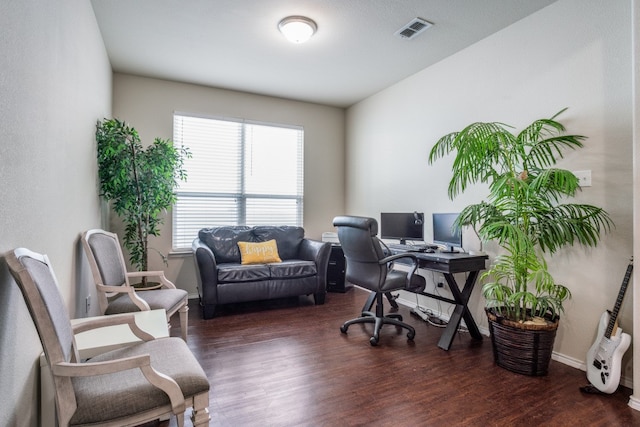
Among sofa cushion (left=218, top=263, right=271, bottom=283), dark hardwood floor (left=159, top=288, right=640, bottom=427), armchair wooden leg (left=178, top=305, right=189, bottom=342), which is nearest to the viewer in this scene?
dark hardwood floor (left=159, top=288, right=640, bottom=427)

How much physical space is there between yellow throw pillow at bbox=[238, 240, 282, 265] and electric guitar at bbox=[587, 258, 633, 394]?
312cm

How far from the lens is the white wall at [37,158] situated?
119 cm

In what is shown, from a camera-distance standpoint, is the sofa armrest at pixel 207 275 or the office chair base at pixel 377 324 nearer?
the office chair base at pixel 377 324

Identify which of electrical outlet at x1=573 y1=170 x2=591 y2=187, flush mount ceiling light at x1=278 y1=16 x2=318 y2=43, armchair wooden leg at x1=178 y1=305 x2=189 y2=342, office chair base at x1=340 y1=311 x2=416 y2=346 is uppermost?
flush mount ceiling light at x1=278 y1=16 x2=318 y2=43

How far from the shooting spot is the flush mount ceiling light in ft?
9.36

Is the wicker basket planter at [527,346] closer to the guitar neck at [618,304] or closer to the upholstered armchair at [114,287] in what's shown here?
the guitar neck at [618,304]

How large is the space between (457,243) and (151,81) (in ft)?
13.5

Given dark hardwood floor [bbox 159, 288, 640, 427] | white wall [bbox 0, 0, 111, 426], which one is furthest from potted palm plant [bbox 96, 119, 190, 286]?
dark hardwood floor [bbox 159, 288, 640, 427]

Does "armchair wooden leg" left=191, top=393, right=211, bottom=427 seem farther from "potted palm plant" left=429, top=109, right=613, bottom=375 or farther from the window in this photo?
the window

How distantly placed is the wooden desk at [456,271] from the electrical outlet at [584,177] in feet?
3.09

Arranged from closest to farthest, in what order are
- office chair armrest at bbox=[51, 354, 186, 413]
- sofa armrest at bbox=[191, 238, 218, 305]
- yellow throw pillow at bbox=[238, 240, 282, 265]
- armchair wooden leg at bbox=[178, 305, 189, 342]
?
office chair armrest at bbox=[51, 354, 186, 413], armchair wooden leg at bbox=[178, 305, 189, 342], sofa armrest at bbox=[191, 238, 218, 305], yellow throw pillow at bbox=[238, 240, 282, 265]

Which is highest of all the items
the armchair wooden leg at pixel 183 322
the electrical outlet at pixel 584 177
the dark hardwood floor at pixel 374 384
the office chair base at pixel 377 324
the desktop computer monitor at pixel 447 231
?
the electrical outlet at pixel 584 177

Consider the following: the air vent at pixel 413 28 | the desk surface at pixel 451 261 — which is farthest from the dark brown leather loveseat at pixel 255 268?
the air vent at pixel 413 28

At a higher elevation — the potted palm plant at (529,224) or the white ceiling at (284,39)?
the white ceiling at (284,39)
